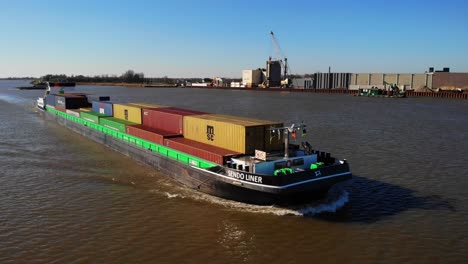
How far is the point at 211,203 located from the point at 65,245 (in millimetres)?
7232

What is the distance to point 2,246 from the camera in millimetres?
15039

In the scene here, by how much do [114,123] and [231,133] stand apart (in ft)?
52.5

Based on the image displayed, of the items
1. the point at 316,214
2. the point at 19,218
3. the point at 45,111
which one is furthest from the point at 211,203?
the point at 45,111

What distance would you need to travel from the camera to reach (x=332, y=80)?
163875mm

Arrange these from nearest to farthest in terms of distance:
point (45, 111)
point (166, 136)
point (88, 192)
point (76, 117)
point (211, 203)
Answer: point (211, 203) → point (88, 192) → point (166, 136) → point (76, 117) → point (45, 111)

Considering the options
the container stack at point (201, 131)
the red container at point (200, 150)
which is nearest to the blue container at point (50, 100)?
the container stack at point (201, 131)

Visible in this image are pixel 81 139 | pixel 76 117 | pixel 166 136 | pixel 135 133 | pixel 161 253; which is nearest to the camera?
pixel 161 253

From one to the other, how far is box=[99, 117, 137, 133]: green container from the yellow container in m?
9.82

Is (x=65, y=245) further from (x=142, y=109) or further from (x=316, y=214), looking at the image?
(x=142, y=109)

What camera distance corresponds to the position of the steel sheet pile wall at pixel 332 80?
159125mm

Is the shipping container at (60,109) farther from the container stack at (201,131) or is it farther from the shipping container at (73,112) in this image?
the container stack at (201,131)

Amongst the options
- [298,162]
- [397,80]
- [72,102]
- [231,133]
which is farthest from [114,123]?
[397,80]

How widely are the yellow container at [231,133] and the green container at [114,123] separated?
9824 mm

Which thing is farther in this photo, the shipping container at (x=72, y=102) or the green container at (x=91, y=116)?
the shipping container at (x=72, y=102)
